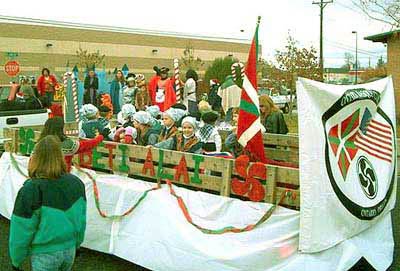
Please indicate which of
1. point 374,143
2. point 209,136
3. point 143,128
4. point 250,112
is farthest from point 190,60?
point 250,112

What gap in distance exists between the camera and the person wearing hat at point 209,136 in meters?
6.56

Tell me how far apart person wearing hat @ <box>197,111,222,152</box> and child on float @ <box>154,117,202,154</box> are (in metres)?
0.13

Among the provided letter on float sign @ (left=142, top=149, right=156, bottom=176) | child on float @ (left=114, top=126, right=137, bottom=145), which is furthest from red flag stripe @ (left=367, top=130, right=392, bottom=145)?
child on float @ (left=114, top=126, right=137, bottom=145)

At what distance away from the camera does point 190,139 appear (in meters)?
6.47

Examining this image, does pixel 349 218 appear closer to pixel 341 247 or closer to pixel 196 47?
pixel 341 247

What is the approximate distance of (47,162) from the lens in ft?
13.0

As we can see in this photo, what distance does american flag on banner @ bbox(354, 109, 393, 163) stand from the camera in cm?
565

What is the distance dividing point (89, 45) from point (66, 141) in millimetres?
44203

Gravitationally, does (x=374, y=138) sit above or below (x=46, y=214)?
above

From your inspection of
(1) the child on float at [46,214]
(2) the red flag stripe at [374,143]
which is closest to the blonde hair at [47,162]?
(1) the child on float at [46,214]

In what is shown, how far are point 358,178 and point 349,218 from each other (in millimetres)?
458

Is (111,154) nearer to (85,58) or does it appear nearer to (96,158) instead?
(96,158)

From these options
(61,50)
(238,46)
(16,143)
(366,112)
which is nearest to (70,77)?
(16,143)

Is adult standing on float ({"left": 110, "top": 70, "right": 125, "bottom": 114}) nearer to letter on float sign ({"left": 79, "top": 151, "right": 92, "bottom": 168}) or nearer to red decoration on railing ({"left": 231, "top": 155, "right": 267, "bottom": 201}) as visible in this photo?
letter on float sign ({"left": 79, "top": 151, "right": 92, "bottom": 168})
